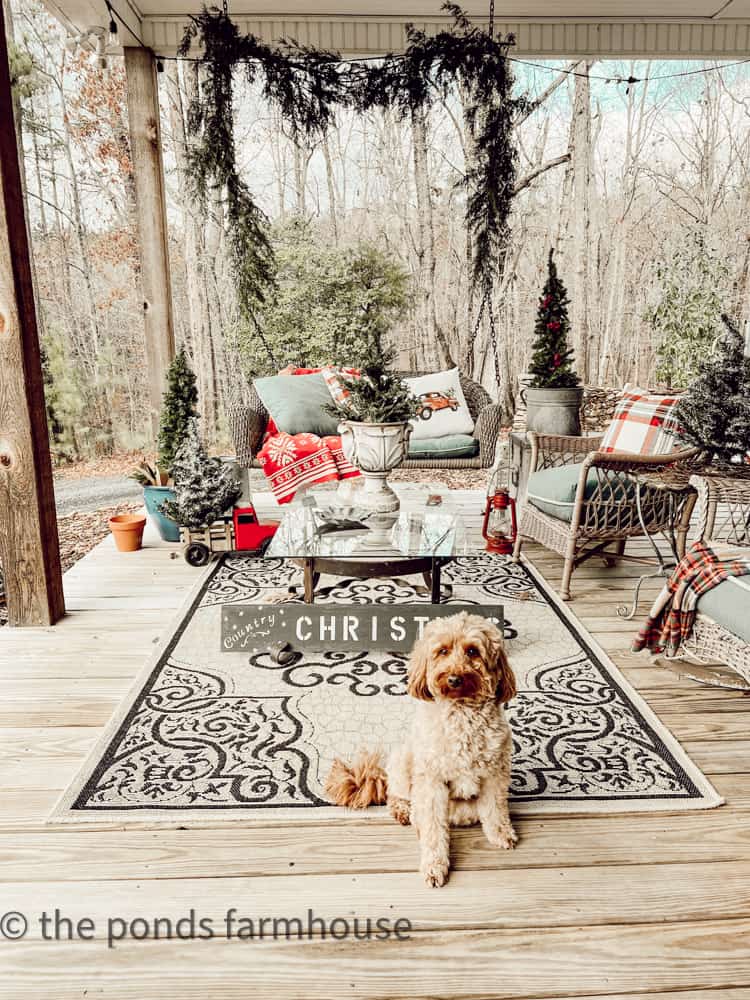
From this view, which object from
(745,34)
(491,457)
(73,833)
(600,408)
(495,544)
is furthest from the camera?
(600,408)

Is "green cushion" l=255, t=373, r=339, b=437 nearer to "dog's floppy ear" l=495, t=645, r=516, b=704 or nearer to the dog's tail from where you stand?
the dog's tail

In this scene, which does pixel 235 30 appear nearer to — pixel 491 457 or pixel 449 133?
pixel 449 133

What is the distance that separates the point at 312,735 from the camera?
2.00 m

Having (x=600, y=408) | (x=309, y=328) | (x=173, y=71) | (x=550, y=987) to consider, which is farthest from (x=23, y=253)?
(x=600, y=408)

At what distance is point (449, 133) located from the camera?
5.46 m

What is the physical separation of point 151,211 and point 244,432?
162 cm

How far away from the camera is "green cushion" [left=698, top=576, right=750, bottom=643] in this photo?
1.96m

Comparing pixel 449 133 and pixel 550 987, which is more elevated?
pixel 449 133

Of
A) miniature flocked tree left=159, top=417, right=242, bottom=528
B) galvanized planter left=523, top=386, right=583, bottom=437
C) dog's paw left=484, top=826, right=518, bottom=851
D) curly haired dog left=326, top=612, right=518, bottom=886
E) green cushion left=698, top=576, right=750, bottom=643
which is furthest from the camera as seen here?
galvanized planter left=523, top=386, right=583, bottom=437

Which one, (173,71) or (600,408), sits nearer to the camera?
(173,71)

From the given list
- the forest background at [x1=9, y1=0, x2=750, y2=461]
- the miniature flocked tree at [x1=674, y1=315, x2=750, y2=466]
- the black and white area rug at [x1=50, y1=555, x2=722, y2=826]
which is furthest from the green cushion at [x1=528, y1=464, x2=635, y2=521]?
the forest background at [x1=9, y1=0, x2=750, y2=461]

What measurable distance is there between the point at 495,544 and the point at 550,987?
2.49 m

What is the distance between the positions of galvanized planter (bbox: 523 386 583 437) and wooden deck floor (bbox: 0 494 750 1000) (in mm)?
3180

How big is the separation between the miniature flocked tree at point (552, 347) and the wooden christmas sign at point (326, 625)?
119 inches
